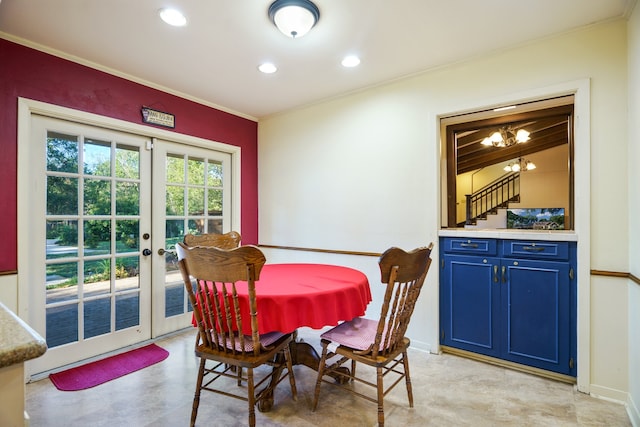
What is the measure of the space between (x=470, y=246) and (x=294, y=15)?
218 centimetres

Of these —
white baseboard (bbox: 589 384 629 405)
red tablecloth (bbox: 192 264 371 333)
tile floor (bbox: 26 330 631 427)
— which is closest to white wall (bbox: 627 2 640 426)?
white baseboard (bbox: 589 384 629 405)

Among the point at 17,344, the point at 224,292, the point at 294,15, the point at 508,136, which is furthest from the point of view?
the point at 508,136

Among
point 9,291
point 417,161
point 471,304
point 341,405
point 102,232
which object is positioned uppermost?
point 417,161

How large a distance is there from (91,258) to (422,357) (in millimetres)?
2952

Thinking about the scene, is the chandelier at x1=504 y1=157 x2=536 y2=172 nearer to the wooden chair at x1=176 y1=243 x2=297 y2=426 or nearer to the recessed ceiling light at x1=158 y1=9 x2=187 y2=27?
the wooden chair at x1=176 y1=243 x2=297 y2=426

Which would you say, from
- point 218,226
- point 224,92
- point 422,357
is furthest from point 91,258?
point 422,357

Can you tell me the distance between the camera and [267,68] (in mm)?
2803

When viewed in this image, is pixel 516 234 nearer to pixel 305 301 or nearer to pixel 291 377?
pixel 305 301

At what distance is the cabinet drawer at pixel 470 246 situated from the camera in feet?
8.61

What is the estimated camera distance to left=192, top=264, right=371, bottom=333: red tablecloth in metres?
1.79

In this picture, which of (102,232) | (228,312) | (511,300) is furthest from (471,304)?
(102,232)

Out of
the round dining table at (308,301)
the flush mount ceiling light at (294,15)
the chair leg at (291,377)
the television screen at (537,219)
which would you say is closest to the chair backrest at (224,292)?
the round dining table at (308,301)

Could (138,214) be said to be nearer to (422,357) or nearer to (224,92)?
(224,92)

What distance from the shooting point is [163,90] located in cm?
317
